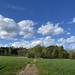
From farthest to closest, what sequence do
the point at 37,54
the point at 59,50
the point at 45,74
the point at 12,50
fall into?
the point at 12,50, the point at 59,50, the point at 37,54, the point at 45,74

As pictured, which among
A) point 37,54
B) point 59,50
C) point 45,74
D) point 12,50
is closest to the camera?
point 45,74

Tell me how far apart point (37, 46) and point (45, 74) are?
112 metres

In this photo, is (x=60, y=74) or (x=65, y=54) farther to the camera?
(x=65, y=54)

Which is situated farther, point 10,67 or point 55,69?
point 10,67

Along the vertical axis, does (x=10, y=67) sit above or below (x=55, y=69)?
above

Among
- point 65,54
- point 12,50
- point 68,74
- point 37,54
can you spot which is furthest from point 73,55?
point 68,74

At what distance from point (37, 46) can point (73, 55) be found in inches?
1025

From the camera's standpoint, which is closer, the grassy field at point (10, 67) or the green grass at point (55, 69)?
the green grass at point (55, 69)

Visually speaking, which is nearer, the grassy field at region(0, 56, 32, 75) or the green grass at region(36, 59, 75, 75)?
the green grass at region(36, 59, 75, 75)

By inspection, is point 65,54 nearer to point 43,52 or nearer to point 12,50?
point 43,52

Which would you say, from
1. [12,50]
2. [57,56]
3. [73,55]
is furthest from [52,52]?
[12,50]

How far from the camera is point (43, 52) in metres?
130

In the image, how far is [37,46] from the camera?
454 feet

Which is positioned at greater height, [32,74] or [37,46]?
[37,46]
